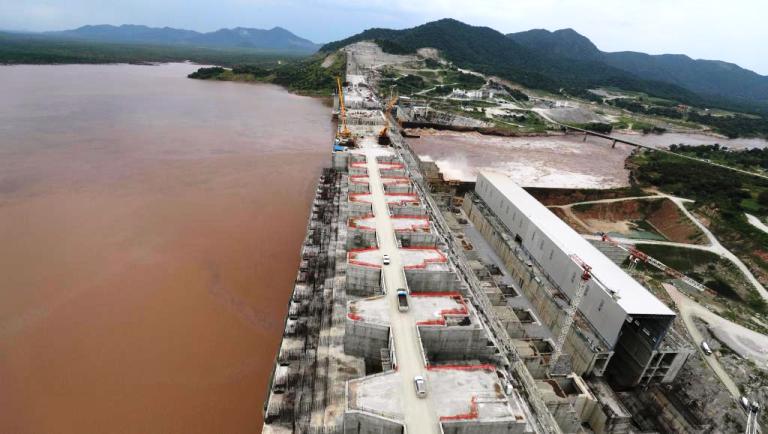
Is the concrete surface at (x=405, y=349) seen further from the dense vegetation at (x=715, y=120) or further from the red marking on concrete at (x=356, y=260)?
the dense vegetation at (x=715, y=120)

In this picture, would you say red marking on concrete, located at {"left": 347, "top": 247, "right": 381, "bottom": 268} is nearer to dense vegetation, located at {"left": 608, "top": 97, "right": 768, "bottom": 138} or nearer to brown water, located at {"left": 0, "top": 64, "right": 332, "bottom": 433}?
brown water, located at {"left": 0, "top": 64, "right": 332, "bottom": 433}

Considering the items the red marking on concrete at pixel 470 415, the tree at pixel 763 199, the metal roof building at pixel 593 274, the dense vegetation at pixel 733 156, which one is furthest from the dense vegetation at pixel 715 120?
the red marking on concrete at pixel 470 415

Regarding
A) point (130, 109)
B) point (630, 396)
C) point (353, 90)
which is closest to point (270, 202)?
point (630, 396)

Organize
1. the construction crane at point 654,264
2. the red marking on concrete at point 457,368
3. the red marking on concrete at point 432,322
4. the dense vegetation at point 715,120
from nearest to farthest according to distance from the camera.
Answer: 1. the red marking on concrete at point 457,368
2. the red marking on concrete at point 432,322
3. the construction crane at point 654,264
4. the dense vegetation at point 715,120

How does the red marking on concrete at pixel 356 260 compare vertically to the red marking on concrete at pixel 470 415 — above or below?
above

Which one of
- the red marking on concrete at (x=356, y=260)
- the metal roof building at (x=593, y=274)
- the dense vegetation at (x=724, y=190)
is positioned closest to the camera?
the red marking on concrete at (x=356, y=260)

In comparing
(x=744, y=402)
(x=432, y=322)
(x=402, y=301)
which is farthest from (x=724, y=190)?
(x=402, y=301)

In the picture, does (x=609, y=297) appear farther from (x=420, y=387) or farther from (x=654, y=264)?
(x=420, y=387)
